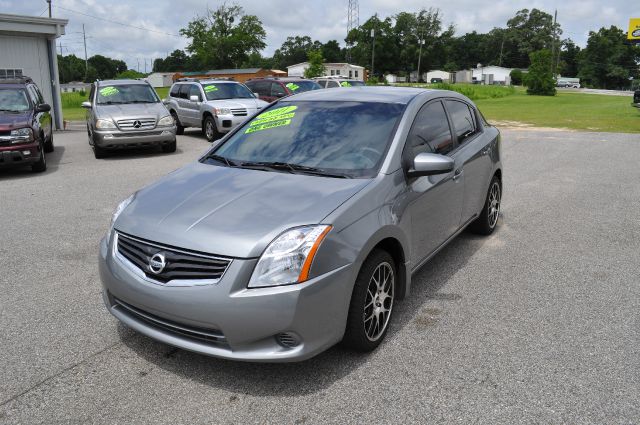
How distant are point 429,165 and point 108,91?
1164cm

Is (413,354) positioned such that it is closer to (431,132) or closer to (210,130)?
(431,132)

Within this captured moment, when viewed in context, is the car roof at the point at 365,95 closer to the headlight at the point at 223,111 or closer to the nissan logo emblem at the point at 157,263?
the nissan logo emblem at the point at 157,263

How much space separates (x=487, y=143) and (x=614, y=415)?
10.9ft

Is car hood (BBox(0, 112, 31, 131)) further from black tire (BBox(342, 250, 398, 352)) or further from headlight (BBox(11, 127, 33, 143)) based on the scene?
black tire (BBox(342, 250, 398, 352))

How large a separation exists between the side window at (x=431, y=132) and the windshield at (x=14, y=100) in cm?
960

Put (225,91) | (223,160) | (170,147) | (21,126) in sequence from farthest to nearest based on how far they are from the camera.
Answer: (225,91) → (170,147) → (21,126) → (223,160)

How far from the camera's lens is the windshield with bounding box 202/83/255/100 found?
1623 cm

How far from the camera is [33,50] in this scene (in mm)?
19438

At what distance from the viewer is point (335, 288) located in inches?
121

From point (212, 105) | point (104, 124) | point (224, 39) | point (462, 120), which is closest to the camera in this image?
point (462, 120)

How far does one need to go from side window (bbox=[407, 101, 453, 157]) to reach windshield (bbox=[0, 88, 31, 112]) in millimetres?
9596

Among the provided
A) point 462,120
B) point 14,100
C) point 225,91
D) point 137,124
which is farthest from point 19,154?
point 462,120

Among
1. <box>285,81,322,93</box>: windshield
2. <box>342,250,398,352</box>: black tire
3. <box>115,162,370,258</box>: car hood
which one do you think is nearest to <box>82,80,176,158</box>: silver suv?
<box>285,81,322,93</box>: windshield

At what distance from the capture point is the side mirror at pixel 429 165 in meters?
3.83
